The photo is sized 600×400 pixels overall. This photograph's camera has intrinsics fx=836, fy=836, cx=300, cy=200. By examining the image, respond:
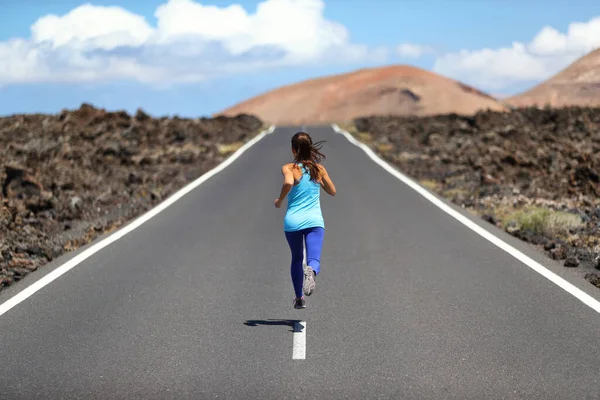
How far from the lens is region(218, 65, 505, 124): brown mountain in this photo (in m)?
106

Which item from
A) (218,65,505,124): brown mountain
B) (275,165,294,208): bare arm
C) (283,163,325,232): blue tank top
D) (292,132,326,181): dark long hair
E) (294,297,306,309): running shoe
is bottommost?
(294,297,306,309): running shoe

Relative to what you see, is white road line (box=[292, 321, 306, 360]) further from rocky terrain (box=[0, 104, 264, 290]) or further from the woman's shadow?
rocky terrain (box=[0, 104, 264, 290])

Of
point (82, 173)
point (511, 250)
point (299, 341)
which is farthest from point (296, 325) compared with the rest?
point (82, 173)

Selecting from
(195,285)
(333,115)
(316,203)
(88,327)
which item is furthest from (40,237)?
(333,115)

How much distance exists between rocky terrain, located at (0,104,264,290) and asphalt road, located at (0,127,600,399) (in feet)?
5.33

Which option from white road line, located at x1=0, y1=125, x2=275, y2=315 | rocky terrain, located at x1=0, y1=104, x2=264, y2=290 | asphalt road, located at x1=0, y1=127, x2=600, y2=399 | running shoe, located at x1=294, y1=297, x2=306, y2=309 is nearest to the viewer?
asphalt road, located at x1=0, y1=127, x2=600, y2=399

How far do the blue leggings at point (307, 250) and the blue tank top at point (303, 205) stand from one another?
0.07 meters

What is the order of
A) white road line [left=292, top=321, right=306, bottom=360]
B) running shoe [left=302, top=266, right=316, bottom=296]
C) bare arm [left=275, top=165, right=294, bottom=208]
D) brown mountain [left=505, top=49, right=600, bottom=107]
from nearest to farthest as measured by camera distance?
1. white road line [left=292, top=321, right=306, bottom=360]
2. running shoe [left=302, top=266, right=316, bottom=296]
3. bare arm [left=275, top=165, right=294, bottom=208]
4. brown mountain [left=505, top=49, right=600, bottom=107]

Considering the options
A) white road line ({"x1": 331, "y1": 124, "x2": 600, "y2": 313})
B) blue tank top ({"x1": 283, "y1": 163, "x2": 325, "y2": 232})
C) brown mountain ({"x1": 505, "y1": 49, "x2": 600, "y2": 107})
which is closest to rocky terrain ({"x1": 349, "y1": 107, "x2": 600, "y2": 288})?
white road line ({"x1": 331, "y1": 124, "x2": 600, "y2": 313})

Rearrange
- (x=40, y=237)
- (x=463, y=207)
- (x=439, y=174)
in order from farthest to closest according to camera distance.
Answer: (x=439, y=174), (x=463, y=207), (x=40, y=237)

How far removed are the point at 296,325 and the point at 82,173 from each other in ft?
53.6

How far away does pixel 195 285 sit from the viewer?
9250mm

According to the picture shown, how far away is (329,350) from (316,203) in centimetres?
147

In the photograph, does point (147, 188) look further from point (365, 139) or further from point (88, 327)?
point (365, 139)
